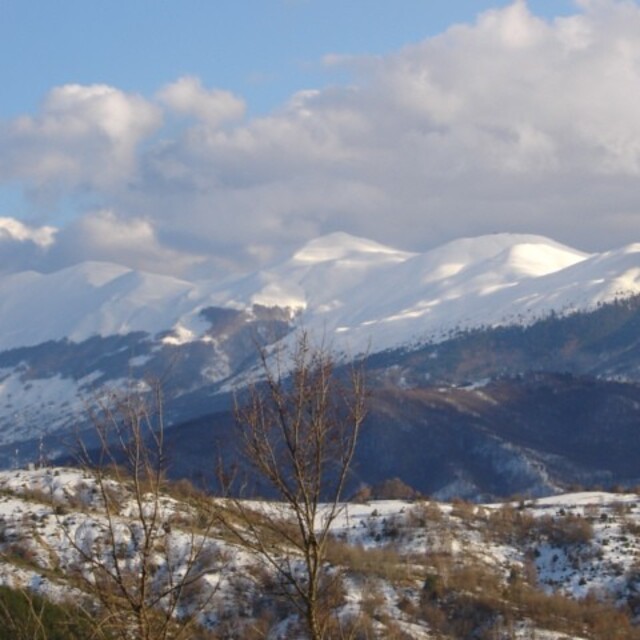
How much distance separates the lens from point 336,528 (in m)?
102

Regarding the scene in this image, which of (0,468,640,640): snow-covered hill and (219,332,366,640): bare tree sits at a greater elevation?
(219,332,366,640): bare tree

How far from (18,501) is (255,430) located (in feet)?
243

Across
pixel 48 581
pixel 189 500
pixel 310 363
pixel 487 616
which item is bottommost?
pixel 487 616

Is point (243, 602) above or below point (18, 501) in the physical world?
below

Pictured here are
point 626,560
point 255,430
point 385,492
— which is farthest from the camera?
point 385,492

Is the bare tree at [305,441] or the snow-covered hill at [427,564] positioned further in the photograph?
the snow-covered hill at [427,564]

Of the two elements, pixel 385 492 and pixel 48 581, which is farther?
pixel 385 492

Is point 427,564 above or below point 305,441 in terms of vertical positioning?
below

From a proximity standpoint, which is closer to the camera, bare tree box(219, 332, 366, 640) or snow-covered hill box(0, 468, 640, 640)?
bare tree box(219, 332, 366, 640)

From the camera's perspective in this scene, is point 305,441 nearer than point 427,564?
Yes

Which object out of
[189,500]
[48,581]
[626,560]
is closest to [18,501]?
[48,581]

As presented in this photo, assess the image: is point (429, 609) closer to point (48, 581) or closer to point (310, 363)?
point (48, 581)

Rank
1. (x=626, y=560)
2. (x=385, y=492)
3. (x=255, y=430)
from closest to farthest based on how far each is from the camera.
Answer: (x=255, y=430)
(x=626, y=560)
(x=385, y=492)

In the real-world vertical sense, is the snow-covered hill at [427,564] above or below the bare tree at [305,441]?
below
